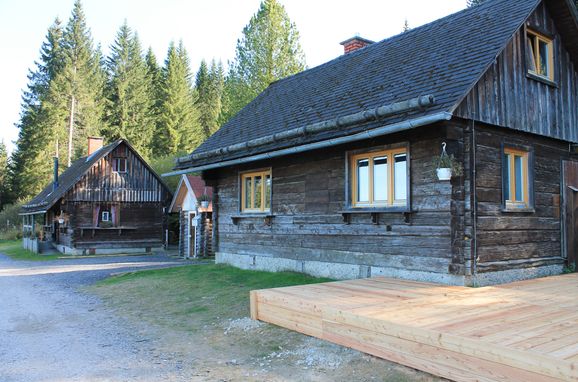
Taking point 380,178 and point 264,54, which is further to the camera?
point 264,54

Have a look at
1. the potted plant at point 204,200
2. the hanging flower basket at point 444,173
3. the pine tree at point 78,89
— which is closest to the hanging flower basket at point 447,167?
the hanging flower basket at point 444,173

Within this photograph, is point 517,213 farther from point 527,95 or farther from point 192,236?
point 192,236

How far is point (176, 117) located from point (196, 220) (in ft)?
97.3

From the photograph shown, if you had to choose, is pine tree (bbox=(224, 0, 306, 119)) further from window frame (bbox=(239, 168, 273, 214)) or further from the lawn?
the lawn

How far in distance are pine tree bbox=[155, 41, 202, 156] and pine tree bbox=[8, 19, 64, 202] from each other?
10182mm

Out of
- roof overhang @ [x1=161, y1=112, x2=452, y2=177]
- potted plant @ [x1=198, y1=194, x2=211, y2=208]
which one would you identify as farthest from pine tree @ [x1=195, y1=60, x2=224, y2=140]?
roof overhang @ [x1=161, y1=112, x2=452, y2=177]

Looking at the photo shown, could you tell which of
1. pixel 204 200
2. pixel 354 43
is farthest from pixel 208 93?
pixel 354 43

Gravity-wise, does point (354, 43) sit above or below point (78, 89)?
below

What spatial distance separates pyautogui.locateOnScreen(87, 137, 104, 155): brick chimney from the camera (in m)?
31.2

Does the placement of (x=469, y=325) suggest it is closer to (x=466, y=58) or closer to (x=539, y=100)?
(x=466, y=58)

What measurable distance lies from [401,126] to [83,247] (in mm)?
22683

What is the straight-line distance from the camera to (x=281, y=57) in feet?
93.9

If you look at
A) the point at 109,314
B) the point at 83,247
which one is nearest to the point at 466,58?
the point at 109,314

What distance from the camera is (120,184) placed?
27.3 m
